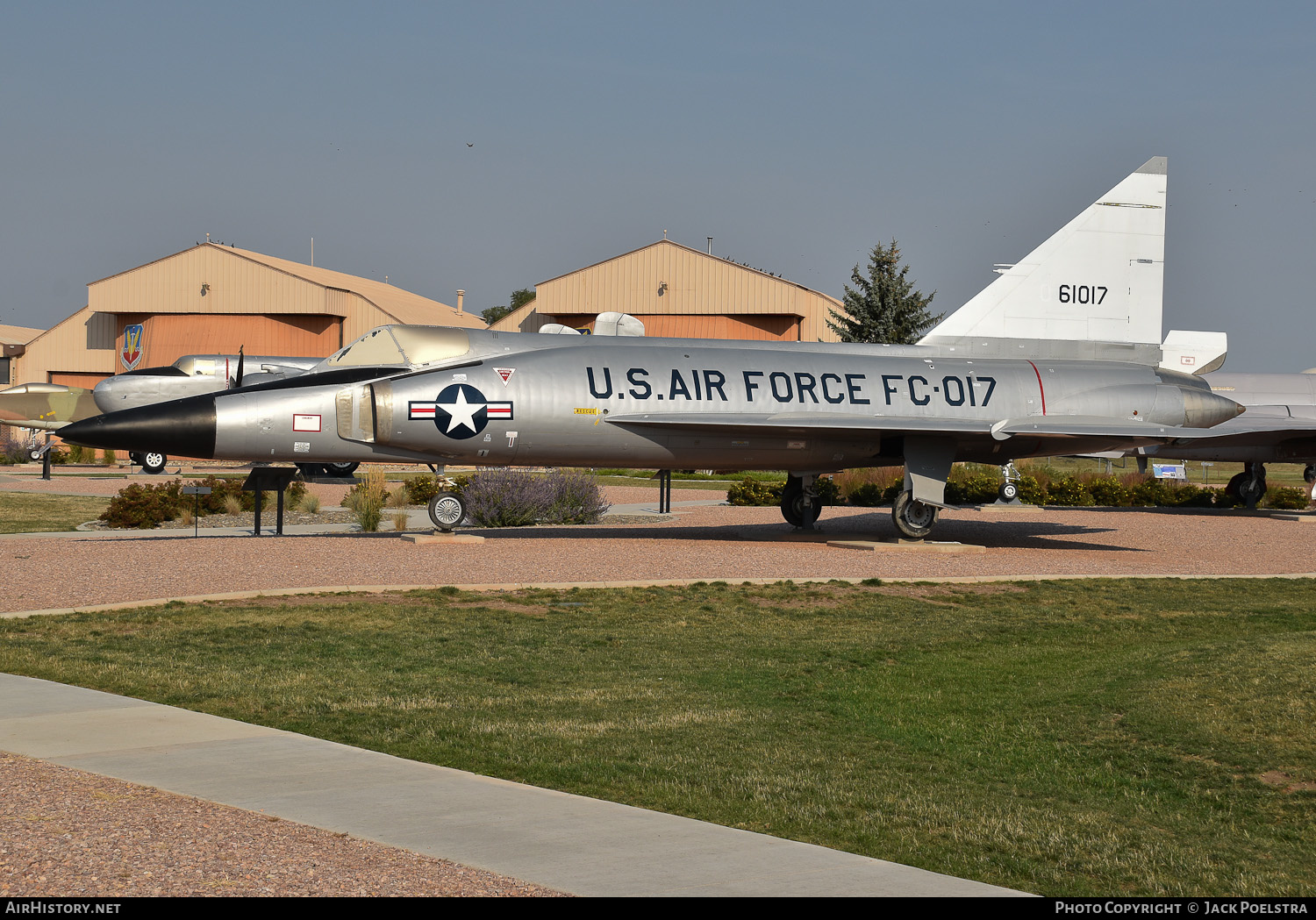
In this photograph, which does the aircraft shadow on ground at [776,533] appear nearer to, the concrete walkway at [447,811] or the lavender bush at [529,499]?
the lavender bush at [529,499]

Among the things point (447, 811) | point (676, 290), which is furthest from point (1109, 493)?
point (447, 811)

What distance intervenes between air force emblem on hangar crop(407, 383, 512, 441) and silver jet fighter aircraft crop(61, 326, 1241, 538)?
0.02m

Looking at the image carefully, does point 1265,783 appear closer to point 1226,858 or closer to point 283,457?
point 1226,858

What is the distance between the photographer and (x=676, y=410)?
20.7 meters

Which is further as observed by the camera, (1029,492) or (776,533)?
(1029,492)

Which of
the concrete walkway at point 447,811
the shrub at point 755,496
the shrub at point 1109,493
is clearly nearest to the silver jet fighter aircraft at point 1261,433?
the shrub at point 1109,493

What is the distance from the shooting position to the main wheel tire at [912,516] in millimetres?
21500

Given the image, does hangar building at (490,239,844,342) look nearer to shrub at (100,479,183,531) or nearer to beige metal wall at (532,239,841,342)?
beige metal wall at (532,239,841,342)

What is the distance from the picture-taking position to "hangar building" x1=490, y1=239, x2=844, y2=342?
58.7 metres

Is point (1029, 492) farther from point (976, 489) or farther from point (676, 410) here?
point (676, 410)

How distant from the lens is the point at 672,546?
20.6 meters

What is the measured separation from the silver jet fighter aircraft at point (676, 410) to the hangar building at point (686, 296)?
35.5m

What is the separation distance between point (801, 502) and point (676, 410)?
4321mm
